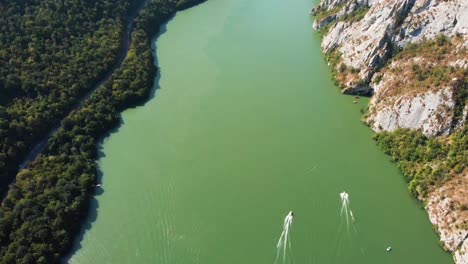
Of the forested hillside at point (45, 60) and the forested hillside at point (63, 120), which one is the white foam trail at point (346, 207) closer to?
the forested hillside at point (63, 120)

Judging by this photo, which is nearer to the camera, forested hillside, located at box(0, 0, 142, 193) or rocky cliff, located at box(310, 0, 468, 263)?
rocky cliff, located at box(310, 0, 468, 263)

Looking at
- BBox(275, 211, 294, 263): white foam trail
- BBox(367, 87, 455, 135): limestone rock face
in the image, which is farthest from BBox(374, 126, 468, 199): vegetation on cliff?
BBox(275, 211, 294, 263): white foam trail

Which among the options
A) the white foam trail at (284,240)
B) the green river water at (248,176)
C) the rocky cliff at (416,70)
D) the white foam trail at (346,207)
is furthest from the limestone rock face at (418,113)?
the white foam trail at (284,240)

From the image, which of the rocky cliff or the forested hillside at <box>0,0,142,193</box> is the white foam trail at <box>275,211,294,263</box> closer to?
the rocky cliff

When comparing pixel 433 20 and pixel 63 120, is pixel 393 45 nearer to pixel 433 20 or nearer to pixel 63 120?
pixel 433 20

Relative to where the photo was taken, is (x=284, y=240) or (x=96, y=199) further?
(x=96, y=199)

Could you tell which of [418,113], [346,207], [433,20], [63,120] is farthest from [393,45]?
[63,120]

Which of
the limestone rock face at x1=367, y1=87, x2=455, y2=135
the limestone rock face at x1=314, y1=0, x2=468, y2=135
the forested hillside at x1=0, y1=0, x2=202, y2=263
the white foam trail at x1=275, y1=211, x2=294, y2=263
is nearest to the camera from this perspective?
the white foam trail at x1=275, y1=211, x2=294, y2=263
